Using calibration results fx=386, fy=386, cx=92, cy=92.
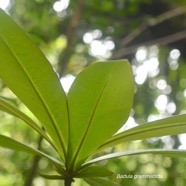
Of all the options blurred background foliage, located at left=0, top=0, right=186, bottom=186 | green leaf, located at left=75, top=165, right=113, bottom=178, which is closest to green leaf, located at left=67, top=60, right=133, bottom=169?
green leaf, located at left=75, top=165, right=113, bottom=178

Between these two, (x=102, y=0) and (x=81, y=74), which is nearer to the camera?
(x=81, y=74)

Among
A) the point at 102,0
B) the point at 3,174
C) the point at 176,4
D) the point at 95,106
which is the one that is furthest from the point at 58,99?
the point at 102,0

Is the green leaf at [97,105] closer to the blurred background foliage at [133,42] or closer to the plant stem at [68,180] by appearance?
the plant stem at [68,180]

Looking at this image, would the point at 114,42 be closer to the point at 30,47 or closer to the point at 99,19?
the point at 99,19

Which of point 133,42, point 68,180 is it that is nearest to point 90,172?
point 68,180

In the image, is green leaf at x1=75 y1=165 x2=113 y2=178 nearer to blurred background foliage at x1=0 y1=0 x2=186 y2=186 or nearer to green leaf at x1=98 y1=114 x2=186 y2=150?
green leaf at x1=98 y1=114 x2=186 y2=150

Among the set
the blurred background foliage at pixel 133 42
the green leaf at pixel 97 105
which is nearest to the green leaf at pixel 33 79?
the green leaf at pixel 97 105
